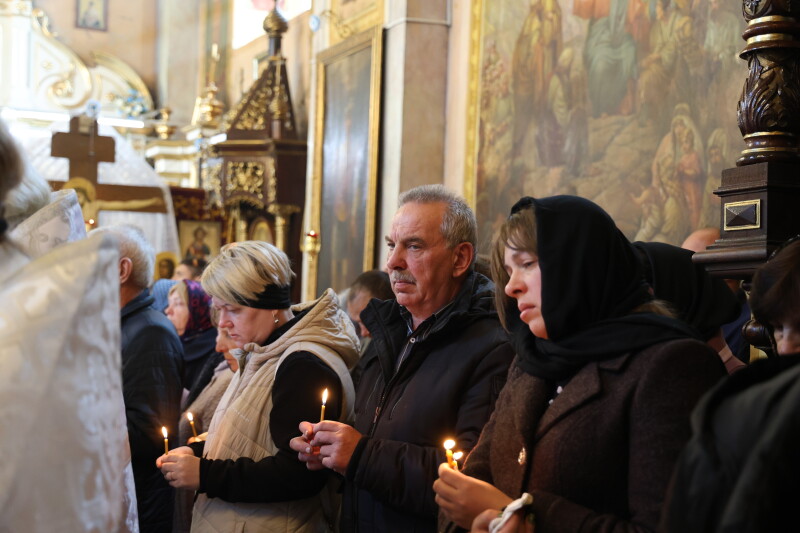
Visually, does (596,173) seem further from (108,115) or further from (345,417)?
(108,115)

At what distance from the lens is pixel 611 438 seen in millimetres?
2102

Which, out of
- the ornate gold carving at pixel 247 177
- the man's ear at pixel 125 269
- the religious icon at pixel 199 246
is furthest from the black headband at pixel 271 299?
the religious icon at pixel 199 246

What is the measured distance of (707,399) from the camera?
1354mm

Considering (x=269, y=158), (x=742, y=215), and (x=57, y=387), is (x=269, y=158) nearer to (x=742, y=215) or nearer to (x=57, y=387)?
(x=742, y=215)

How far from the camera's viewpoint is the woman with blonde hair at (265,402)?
3.31 metres

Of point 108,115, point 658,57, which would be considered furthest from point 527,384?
point 108,115

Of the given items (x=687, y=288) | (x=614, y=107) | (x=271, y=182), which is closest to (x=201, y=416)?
(x=687, y=288)

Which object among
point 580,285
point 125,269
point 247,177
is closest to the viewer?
point 580,285

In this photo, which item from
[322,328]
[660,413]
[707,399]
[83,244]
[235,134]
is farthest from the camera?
[235,134]

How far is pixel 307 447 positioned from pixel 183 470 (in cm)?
50

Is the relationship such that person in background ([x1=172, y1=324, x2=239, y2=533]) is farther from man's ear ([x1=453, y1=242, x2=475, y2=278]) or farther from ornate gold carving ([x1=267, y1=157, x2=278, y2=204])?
ornate gold carving ([x1=267, y1=157, x2=278, y2=204])

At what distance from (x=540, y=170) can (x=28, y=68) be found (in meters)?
13.0

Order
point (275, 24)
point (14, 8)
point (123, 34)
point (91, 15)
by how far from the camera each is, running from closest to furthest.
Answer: point (275, 24) → point (14, 8) → point (91, 15) → point (123, 34)

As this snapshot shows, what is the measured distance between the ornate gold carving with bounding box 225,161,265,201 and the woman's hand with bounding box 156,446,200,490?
8.95 m
